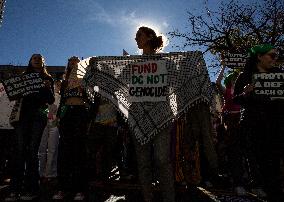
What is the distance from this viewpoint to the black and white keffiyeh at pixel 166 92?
12.6ft

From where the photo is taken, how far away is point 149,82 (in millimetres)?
3980

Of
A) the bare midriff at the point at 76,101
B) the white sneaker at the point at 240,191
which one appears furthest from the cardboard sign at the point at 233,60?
the bare midriff at the point at 76,101

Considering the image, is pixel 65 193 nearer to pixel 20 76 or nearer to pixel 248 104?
pixel 20 76

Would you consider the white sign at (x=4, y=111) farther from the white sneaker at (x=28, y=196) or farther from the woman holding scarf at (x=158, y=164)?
the woman holding scarf at (x=158, y=164)

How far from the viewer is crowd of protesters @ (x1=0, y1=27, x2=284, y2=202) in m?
3.85

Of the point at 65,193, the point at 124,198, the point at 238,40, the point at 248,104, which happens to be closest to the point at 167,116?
the point at 248,104

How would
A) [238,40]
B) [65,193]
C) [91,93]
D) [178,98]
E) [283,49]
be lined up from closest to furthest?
[178,98] < [91,93] < [65,193] < [283,49] < [238,40]

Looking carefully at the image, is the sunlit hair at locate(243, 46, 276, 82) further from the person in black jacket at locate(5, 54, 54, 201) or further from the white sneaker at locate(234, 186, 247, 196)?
the person in black jacket at locate(5, 54, 54, 201)

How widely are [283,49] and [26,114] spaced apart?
1876 centimetres

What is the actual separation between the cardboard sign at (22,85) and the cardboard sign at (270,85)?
274 centimetres

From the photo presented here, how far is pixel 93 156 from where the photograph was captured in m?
6.24

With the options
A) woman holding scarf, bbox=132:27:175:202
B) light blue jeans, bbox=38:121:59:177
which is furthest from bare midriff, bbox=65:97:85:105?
light blue jeans, bbox=38:121:59:177

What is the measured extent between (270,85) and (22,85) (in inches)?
123

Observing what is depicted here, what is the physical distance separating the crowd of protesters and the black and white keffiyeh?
0.41 ft
